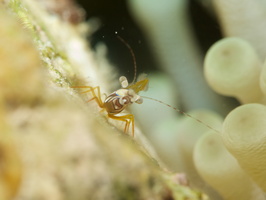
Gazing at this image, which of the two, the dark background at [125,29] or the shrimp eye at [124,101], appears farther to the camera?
the dark background at [125,29]

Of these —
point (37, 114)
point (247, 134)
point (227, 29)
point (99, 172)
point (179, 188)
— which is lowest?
point (227, 29)

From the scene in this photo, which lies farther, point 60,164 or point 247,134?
point 247,134

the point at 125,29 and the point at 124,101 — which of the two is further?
the point at 125,29

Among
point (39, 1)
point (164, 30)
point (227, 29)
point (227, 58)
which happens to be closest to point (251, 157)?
point (227, 58)

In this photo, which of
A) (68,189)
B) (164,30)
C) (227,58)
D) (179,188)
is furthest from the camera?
(164,30)

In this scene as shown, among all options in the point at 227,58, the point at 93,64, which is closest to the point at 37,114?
the point at 227,58

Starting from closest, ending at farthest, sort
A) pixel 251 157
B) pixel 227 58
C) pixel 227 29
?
1. pixel 251 157
2. pixel 227 58
3. pixel 227 29

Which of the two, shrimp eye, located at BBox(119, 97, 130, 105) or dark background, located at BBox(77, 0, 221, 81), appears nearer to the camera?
shrimp eye, located at BBox(119, 97, 130, 105)

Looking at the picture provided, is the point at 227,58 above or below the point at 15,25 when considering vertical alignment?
below

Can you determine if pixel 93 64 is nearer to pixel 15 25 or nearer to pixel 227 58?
pixel 227 58

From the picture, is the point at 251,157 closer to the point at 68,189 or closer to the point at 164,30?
the point at 68,189
